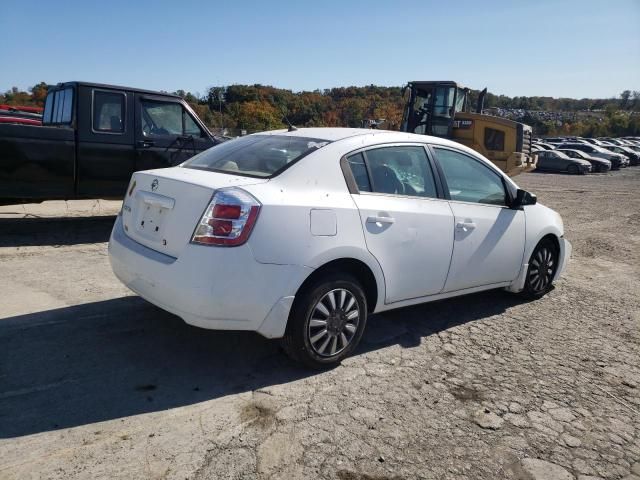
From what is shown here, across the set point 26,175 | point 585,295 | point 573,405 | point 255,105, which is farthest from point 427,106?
point 573,405

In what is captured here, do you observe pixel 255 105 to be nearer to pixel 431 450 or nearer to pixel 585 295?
pixel 585 295

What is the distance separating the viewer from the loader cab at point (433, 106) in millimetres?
15742

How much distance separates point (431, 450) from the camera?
9.21 feet

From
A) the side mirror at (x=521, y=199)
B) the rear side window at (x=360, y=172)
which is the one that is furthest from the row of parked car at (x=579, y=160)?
the rear side window at (x=360, y=172)

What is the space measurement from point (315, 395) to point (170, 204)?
158 centimetres

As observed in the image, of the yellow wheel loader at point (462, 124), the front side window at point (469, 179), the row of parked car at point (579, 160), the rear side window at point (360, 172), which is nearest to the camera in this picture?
the rear side window at point (360, 172)

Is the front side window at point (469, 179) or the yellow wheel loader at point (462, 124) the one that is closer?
the front side window at point (469, 179)

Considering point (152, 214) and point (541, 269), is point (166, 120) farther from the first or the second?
point (541, 269)

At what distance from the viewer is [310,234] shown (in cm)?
335

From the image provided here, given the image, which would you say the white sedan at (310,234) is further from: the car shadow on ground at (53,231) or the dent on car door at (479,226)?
the car shadow on ground at (53,231)

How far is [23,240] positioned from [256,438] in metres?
5.62

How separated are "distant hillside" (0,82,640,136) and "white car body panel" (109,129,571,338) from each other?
1779mm

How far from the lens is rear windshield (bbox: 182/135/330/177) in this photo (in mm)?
3674

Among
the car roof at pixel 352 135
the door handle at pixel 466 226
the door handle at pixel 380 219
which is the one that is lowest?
the door handle at pixel 466 226
